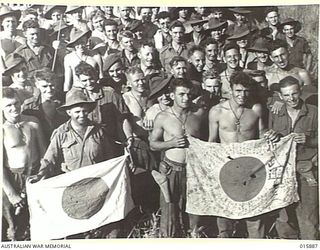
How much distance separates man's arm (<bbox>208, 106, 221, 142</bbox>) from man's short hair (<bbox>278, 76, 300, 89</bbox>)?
7.2 inches

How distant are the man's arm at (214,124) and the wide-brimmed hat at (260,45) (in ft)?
0.63

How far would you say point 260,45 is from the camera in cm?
142

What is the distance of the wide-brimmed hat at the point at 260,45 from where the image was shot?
56.0 inches

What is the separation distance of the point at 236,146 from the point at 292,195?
0.65 feet

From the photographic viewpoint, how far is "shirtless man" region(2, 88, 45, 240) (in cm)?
138

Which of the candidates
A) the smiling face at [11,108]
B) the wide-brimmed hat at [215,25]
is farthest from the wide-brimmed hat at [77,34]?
the wide-brimmed hat at [215,25]

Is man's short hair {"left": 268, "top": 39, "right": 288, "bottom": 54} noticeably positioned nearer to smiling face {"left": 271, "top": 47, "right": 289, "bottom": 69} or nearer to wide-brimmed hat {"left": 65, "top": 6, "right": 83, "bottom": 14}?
smiling face {"left": 271, "top": 47, "right": 289, "bottom": 69}

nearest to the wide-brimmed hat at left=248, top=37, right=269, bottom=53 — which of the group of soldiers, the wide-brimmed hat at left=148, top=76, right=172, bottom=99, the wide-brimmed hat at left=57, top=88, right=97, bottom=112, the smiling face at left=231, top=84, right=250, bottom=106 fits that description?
the group of soldiers

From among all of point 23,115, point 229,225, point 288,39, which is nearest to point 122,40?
point 23,115

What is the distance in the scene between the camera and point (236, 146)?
4.64ft

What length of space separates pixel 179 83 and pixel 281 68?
28 centimetres

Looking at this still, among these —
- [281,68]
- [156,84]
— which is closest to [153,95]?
[156,84]

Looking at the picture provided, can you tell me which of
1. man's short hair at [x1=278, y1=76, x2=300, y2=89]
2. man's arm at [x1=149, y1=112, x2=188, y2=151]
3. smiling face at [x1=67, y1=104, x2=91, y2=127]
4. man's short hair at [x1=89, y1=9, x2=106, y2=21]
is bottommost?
man's arm at [x1=149, y1=112, x2=188, y2=151]

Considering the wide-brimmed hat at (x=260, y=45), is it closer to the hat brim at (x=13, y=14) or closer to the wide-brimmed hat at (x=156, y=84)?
the wide-brimmed hat at (x=156, y=84)
